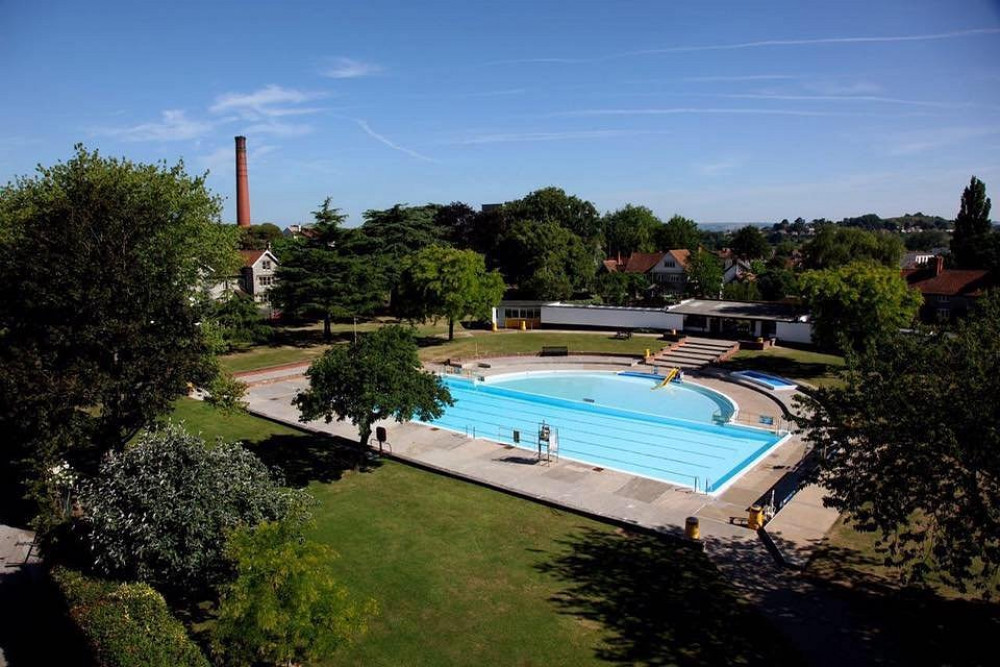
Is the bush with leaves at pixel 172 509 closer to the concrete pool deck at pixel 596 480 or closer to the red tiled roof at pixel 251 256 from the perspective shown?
the concrete pool deck at pixel 596 480

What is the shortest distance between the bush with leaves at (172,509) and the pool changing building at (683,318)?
3805cm

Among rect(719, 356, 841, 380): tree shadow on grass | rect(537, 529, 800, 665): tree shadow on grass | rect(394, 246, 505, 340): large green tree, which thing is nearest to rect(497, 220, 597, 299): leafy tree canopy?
rect(394, 246, 505, 340): large green tree

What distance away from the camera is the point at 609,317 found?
5147 centimetres

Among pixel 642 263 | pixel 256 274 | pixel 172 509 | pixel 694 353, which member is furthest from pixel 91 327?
pixel 642 263

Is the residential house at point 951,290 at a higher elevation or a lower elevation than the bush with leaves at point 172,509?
higher

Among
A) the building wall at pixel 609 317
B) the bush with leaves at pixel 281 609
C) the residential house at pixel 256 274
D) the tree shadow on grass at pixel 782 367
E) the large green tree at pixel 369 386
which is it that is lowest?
the bush with leaves at pixel 281 609

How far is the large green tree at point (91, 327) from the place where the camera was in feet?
52.6

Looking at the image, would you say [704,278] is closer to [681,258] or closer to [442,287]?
[681,258]

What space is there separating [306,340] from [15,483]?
89.2ft

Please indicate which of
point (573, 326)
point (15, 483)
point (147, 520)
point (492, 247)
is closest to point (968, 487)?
point (147, 520)

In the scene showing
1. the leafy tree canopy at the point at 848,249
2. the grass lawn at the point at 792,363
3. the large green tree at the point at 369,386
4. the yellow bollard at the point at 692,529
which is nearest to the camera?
the yellow bollard at the point at 692,529

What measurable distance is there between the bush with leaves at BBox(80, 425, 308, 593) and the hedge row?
61 centimetres

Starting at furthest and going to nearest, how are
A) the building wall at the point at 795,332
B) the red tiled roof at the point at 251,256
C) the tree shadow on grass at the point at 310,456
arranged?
the red tiled roof at the point at 251,256, the building wall at the point at 795,332, the tree shadow on grass at the point at 310,456

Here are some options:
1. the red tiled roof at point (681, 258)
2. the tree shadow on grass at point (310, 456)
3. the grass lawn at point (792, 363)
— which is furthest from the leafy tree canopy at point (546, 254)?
the tree shadow on grass at point (310, 456)
